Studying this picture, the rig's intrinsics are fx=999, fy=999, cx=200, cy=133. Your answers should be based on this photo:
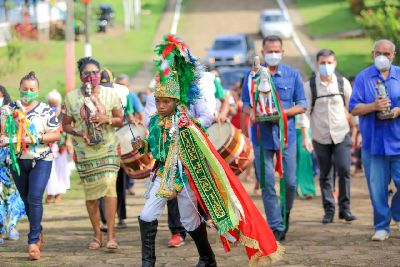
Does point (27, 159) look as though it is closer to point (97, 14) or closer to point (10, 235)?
point (10, 235)

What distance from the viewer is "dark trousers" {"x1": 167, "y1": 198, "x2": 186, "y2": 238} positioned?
10555 millimetres

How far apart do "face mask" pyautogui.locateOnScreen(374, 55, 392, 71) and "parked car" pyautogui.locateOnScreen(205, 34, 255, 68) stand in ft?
93.7

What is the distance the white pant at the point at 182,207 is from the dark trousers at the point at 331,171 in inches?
148

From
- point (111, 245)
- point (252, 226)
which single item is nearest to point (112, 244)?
point (111, 245)

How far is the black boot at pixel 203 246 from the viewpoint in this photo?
28.2 feet

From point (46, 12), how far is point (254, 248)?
45.7 meters

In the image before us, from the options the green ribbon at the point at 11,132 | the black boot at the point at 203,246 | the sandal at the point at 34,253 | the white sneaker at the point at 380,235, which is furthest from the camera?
the white sneaker at the point at 380,235

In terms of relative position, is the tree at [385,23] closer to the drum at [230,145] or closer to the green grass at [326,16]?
the drum at [230,145]

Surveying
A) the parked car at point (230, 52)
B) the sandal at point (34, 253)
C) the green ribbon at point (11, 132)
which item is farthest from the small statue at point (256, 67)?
the parked car at point (230, 52)

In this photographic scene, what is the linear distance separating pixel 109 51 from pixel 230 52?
928 centimetres

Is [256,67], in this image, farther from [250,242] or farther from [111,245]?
[250,242]

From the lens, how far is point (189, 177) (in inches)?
330

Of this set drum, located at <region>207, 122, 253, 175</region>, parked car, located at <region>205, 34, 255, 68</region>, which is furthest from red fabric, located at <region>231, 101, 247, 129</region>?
parked car, located at <region>205, 34, 255, 68</region>

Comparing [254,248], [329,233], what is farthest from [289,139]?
[254,248]
